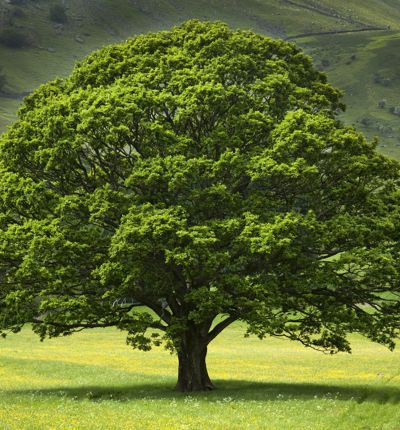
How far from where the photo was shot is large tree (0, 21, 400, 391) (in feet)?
105

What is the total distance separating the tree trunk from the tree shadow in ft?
2.39

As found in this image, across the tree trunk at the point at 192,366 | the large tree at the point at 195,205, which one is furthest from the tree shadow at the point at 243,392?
the large tree at the point at 195,205

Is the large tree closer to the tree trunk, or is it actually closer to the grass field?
the tree trunk

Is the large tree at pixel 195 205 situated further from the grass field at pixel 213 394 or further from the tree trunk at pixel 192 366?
the grass field at pixel 213 394

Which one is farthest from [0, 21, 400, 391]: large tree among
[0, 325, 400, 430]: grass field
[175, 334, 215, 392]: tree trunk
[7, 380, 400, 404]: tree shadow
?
[0, 325, 400, 430]: grass field

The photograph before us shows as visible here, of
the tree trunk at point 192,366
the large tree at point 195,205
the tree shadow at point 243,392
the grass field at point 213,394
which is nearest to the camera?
the grass field at point 213,394

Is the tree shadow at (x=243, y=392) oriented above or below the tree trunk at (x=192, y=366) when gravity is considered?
below

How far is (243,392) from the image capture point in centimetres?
3600

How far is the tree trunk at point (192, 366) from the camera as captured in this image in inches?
1453

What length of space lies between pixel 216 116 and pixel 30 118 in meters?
10.1

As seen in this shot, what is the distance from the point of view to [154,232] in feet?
99.4

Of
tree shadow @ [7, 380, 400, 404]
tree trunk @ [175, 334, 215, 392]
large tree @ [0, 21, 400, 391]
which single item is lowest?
tree shadow @ [7, 380, 400, 404]

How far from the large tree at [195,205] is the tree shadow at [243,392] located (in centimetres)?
220

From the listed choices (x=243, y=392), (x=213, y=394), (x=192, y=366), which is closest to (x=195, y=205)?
(x=192, y=366)
